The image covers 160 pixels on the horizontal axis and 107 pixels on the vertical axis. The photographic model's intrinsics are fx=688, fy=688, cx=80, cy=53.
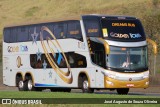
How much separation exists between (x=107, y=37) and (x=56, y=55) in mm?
4790

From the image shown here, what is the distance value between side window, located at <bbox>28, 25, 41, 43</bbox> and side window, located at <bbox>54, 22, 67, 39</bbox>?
197cm

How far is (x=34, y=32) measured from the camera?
41.6 meters

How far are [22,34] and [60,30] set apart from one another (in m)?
4.35

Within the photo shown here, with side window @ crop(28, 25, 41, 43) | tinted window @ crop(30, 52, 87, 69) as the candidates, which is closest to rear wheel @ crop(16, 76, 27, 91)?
tinted window @ crop(30, 52, 87, 69)

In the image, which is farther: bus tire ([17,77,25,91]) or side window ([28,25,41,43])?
bus tire ([17,77,25,91])

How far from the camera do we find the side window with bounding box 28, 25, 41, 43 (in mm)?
41253

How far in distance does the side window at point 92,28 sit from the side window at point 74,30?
60cm

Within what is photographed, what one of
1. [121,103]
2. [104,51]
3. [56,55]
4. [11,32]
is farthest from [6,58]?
[121,103]

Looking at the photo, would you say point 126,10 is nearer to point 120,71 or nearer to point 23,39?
point 23,39

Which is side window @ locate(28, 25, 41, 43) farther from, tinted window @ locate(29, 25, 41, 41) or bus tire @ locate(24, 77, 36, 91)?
bus tire @ locate(24, 77, 36, 91)

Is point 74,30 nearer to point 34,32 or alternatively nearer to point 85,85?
point 85,85

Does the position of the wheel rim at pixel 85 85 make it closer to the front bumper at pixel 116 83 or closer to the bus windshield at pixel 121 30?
the front bumper at pixel 116 83

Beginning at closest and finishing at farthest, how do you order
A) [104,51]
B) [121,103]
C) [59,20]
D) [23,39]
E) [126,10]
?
1. [121,103]
2. [104,51]
3. [59,20]
4. [23,39]
5. [126,10]

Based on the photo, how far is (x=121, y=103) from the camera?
2278cm
